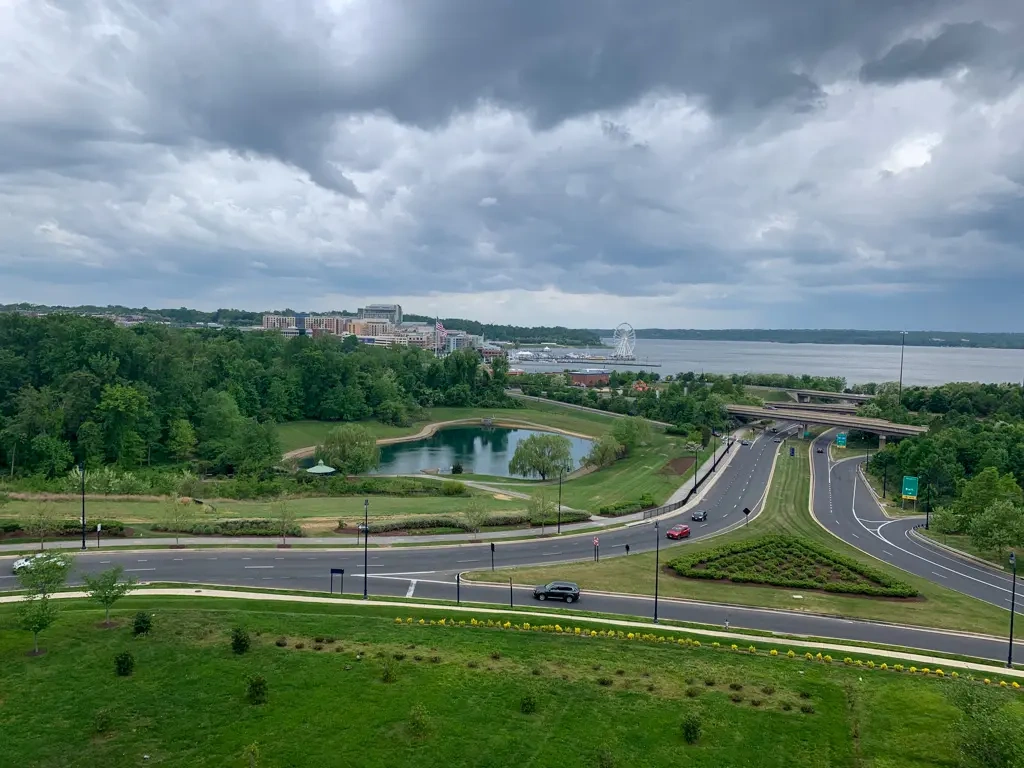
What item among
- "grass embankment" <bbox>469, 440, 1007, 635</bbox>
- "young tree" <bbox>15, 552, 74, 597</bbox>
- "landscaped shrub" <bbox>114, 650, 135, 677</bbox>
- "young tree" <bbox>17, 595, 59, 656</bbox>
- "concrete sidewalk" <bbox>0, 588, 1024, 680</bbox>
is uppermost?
"young tree" <bbox>15, 552, 74, 597</bbox>

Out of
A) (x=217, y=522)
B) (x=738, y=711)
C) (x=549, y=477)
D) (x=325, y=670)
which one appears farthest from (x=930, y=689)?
(x=549, y=477)

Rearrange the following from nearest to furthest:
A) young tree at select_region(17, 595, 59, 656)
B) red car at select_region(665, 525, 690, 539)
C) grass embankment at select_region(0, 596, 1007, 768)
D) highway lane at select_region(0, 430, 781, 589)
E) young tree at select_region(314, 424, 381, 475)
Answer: grass embankment at select_region(0, 596, 1007, 768)
young tree at select_region(17, 595, 59, 656)
highway lane at select_region(0, 430, 781, 589)
red car at select_region(665, 525, 690, 539)
young tree at select_region(314, 424, 381, 475)

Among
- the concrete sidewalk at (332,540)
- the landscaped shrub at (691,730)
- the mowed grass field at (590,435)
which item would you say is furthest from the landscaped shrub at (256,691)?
the mowed grass field at (590,435)

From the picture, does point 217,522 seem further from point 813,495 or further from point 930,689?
point 813,495

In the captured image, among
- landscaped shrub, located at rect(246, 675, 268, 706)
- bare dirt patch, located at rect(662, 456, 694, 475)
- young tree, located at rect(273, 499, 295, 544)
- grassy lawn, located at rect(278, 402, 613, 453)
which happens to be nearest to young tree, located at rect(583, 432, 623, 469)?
bare dirt patch, located at rect(662, 456, 694, 475)

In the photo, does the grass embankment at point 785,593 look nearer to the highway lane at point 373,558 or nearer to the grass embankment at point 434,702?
the highway lane at point 373,558

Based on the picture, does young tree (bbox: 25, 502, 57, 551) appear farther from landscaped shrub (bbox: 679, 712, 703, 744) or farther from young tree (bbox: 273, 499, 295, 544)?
landscaped shrub (bbox: 679, 712, 703, 744)

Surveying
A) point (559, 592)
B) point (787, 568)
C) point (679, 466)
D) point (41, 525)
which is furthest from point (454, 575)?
point (679, 466)
